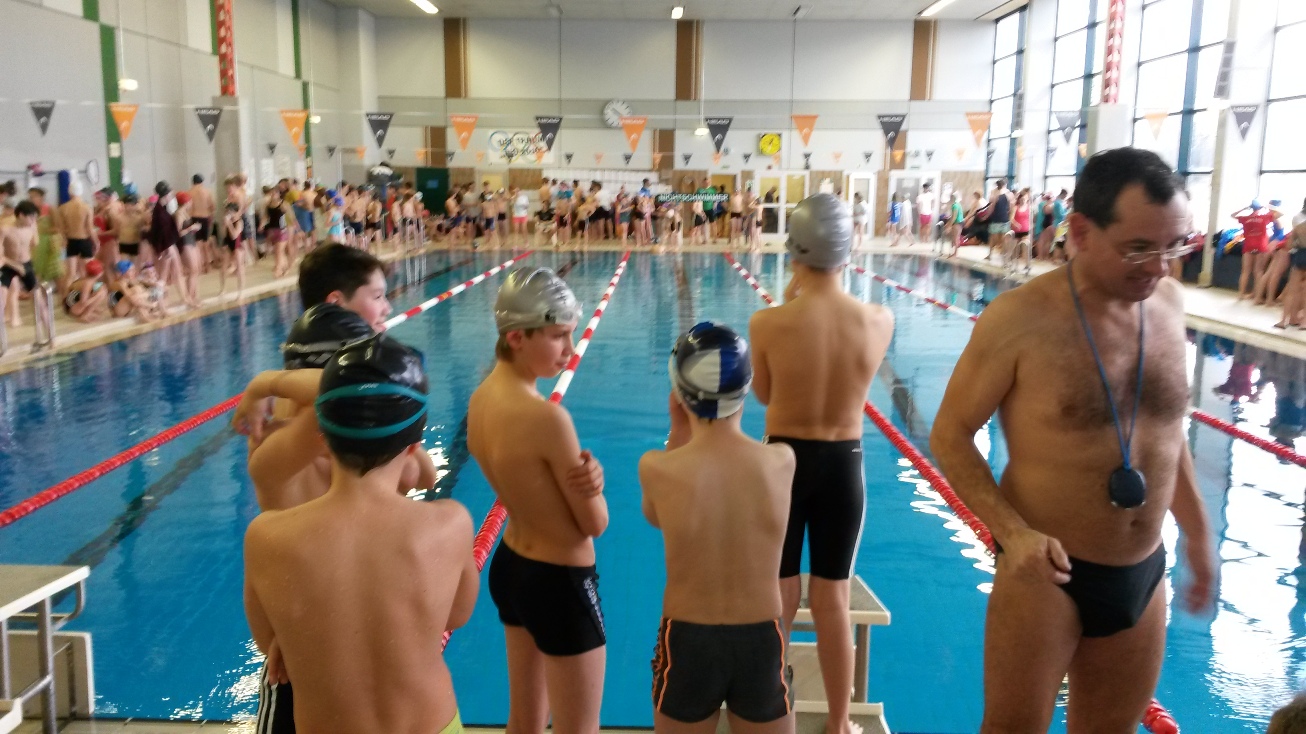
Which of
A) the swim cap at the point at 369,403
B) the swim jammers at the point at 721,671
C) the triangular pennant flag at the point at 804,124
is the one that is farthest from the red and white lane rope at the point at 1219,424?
the triangular pennant flag at the point at 804,124

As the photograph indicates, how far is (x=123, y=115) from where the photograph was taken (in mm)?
16078

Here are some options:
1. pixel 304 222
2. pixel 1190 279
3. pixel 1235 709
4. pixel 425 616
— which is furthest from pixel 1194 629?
pixel 304 222

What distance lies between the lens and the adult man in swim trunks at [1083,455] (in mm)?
1966

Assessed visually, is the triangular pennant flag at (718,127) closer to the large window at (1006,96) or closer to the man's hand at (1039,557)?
the large window at (1006,96)

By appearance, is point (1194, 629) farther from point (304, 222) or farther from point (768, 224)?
point (768, 224)

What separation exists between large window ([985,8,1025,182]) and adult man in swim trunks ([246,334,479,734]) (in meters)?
26.0

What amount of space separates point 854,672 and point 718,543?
137cm

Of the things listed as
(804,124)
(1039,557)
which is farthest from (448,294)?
(1039,557)

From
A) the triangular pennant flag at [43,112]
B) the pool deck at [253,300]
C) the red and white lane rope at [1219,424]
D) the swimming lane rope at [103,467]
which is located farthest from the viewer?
the triangular pennant flag at [43,112]

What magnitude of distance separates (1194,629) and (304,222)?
1781 centimetres

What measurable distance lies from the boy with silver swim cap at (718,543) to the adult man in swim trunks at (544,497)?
0.83 feet

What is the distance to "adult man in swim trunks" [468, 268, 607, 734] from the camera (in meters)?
2.18

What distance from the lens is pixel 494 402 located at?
224 cm

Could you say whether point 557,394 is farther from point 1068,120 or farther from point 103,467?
point 1068,120
